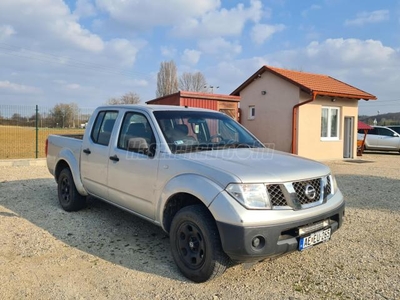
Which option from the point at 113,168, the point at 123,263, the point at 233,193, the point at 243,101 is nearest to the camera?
the point at 233,193

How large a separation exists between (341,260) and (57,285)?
327cm

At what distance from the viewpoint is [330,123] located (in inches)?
642

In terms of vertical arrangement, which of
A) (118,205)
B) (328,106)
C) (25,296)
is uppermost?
(328,106)

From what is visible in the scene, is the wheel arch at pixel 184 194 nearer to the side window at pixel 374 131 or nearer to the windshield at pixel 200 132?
the windshield at pixel 200 132

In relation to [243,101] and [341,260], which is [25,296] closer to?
[341,260]

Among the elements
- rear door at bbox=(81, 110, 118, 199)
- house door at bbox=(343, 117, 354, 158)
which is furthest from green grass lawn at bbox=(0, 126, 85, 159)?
house door at bbox=(343, 117, 354, 158)

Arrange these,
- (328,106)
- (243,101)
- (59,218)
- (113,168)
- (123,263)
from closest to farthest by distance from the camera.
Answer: (123,263) < (113,168) < (59,218) < (328,106) < (243,101)

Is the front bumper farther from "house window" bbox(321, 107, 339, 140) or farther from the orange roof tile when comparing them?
"house window" bbox(321, 107, 339, 140)

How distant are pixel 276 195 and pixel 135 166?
1876 millimetres

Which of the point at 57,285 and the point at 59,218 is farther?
the point at 59,218

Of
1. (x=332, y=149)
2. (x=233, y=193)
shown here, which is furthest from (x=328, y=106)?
(x=233, y=193)

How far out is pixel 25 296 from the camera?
10.3 feet

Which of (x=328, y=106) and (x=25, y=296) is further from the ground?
(x=328, y=106)

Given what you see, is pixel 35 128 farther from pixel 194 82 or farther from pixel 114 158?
pixel 194 82
